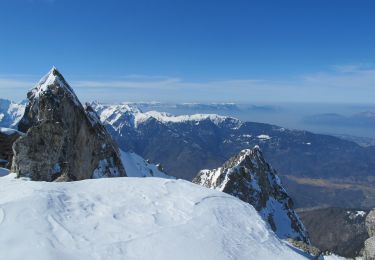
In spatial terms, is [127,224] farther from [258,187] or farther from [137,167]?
[258,187]

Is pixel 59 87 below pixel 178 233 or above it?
above

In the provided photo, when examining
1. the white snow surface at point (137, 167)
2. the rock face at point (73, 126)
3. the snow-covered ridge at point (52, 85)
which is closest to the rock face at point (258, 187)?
the white snow surface at point (137, 167)

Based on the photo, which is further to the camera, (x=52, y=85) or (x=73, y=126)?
(x=52, y=85)

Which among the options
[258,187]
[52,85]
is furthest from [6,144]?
[258,187]

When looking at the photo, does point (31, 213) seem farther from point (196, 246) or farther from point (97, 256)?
point (196, 246)

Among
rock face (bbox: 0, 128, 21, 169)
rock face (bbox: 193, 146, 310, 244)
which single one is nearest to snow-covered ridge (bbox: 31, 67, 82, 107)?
rock face (bbox: 0, 128, 21, 169)

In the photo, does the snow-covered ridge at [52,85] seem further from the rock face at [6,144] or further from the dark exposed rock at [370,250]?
the dark exposed rock at [370,250]

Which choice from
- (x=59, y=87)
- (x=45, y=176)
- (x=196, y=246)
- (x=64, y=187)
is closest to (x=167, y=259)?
(x=196, y=246)
